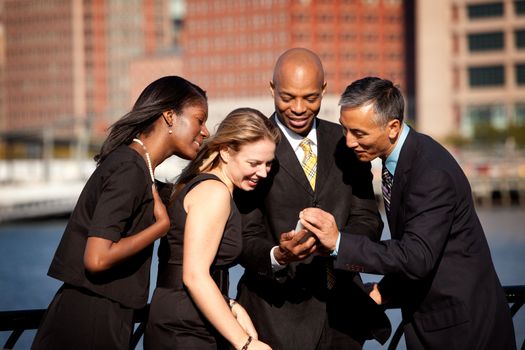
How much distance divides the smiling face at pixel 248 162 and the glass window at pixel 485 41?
Answer: 95.3 m

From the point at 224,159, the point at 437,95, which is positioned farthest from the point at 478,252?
the point at 437,95

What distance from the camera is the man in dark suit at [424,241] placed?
12.8 feet

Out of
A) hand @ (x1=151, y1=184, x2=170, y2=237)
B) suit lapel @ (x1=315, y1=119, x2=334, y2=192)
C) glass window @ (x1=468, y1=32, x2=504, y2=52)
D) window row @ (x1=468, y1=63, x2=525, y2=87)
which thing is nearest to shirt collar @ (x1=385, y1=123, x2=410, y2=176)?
suit lapel @ (x1=315, y1=119, x2=334, y2=192)

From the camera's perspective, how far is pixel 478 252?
403 centimetres

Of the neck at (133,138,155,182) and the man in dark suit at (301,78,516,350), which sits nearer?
the man in dark suit at (301,78,516,350)

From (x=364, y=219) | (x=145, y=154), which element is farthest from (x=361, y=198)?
(x=145, y=154)

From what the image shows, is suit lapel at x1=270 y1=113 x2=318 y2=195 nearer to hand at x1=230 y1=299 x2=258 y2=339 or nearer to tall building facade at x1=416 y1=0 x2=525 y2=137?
hand at x1=230 y1=299 x2=258 y2=339

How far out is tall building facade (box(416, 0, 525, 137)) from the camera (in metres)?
94.8

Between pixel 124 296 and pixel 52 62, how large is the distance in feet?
496

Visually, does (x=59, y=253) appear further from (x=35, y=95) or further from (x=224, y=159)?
(x=35, y=95)

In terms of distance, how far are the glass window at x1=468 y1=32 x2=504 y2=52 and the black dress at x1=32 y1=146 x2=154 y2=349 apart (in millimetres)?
95725

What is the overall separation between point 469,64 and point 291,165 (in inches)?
3788

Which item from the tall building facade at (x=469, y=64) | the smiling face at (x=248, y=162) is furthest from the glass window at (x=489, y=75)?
the smiling face at (x=248, y=162)

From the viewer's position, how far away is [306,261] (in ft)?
15.0
